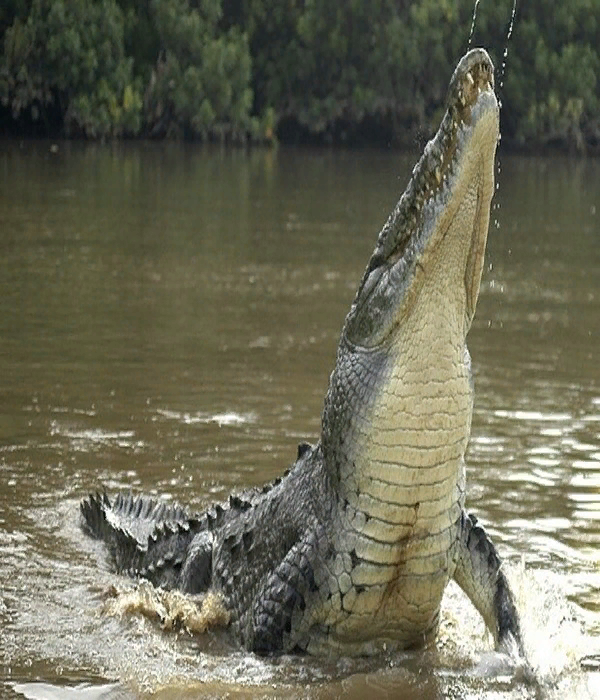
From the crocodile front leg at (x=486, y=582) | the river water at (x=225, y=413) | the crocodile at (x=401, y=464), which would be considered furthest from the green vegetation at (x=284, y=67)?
the crocodile front leg at (x=486, y=582)

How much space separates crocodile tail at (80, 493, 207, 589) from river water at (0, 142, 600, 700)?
9cm

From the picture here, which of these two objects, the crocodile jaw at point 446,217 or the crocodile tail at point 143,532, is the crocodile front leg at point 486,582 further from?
the crocodile tail at point 143,532

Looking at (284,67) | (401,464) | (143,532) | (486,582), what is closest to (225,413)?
(143,532)

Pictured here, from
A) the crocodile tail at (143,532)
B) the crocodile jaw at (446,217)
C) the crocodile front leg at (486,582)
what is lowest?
the crocodile tail at (143,532)

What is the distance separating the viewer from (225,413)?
908cm

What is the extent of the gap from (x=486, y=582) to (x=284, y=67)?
151 ft

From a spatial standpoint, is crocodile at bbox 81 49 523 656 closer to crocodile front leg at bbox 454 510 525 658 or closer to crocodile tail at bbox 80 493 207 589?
crocodile front leg at bbox 454 510 525 658

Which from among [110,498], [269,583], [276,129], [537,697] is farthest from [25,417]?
[276,129]

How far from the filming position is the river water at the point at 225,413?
17.1 ft

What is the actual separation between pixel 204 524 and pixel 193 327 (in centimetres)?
624

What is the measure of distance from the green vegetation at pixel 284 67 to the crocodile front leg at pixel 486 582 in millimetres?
37498

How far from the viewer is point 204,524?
5.85 m

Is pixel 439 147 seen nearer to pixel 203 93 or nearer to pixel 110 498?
pixel 110 498

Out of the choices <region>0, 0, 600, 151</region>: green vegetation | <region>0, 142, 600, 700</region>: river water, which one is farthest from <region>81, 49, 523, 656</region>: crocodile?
<region>0, 0, 600, 151</region>: green vegetation
